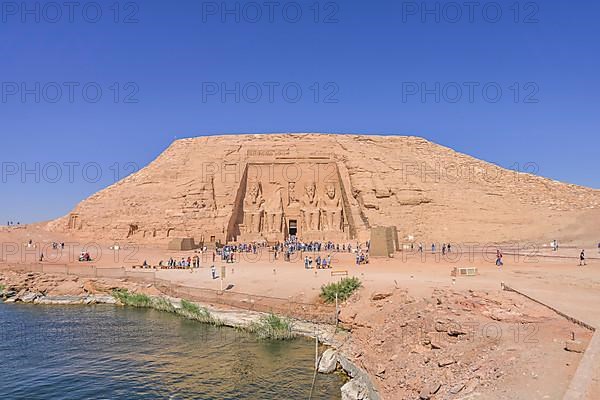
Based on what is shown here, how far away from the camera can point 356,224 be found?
3422 centimetres

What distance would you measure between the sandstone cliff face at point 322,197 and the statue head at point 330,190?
3.2 inches

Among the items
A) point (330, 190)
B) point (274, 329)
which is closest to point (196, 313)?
point (274, 329)

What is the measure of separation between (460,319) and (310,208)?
27.8m

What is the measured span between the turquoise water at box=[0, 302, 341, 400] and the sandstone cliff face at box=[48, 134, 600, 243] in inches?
672

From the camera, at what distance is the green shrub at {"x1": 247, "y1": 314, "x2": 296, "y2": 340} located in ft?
46.4

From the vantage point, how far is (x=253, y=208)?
37250 millimetres

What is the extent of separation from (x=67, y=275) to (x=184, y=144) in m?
22.4

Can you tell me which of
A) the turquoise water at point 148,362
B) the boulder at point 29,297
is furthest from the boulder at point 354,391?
the boulder at point 29,297

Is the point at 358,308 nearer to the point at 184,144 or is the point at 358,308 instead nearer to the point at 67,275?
the point at 67,275

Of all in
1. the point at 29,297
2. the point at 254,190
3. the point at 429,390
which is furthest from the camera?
the point at 254,190

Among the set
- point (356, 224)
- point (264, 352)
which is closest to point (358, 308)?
point (264, 352)

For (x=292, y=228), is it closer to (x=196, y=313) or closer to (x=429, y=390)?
(x=196, y=313)

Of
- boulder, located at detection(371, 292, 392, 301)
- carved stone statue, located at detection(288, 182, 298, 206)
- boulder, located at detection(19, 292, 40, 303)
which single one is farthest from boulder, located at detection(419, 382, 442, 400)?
carved stone statue, located at detection(288, 182, 298, 206)

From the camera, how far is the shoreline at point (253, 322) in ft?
32.1
